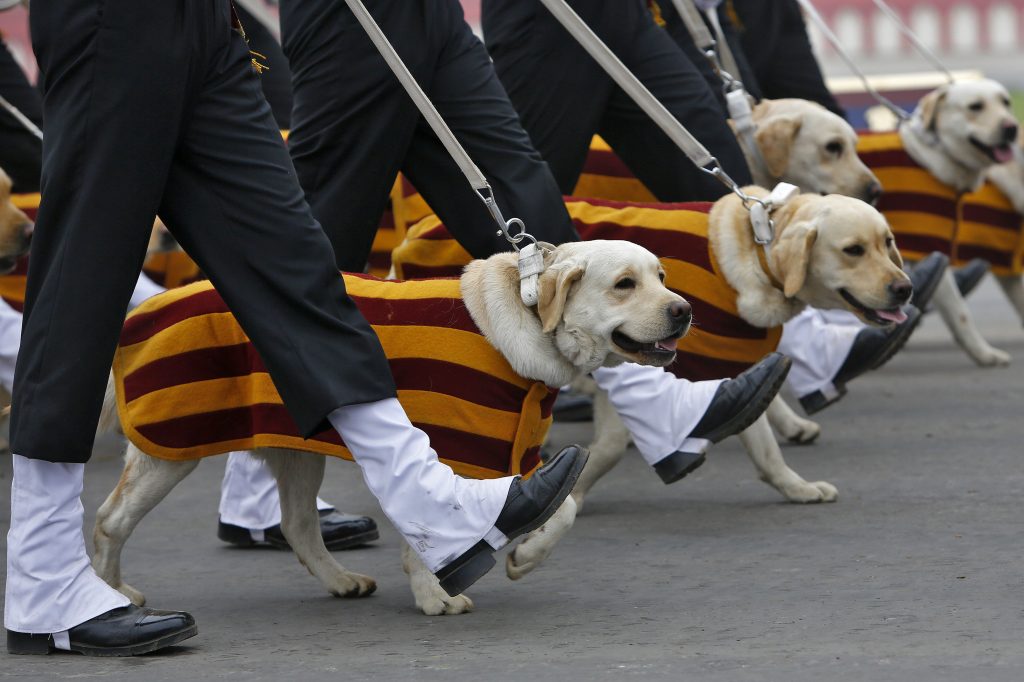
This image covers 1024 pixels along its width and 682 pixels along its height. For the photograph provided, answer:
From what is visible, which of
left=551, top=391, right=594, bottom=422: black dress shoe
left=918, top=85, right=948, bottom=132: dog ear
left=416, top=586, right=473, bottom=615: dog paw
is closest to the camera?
left=416, top=586, right=473, bottom=615: dog paw

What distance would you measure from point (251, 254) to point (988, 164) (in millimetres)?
5268

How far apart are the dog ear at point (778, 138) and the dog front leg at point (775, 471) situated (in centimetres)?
169

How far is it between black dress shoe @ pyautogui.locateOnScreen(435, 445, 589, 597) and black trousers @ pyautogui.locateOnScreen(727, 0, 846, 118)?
4274 millimetres

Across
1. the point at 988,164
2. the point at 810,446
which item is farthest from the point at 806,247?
the point at 988,164

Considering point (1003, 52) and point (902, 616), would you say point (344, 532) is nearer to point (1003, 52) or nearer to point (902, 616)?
point (902, 616)

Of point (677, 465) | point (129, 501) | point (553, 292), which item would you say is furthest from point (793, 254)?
point (129, 501)

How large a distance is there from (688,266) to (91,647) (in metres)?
2.26

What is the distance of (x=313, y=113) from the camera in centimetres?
446

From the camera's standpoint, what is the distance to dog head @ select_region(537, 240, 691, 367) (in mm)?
3975

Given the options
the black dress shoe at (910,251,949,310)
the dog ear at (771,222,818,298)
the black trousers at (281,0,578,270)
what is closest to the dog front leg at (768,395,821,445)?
the black dress shoe at (910,251,949,310)

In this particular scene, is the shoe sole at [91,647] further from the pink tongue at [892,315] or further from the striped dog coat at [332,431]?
the pink tongue at [892,315]

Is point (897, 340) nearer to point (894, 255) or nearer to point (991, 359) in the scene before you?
point (894, 255)

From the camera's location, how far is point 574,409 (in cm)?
689

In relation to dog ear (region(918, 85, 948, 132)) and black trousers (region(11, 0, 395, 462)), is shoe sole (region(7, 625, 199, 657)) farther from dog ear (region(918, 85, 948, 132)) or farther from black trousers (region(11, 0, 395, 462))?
dog ear (region(918, 85, 948, 132))
